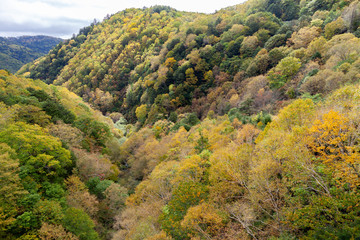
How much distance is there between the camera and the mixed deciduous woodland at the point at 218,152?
12.0 m

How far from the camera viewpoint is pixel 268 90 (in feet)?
126

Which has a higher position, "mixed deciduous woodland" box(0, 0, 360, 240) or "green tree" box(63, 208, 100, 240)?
"mixed deciduous woodland" box(0, 0, 360, 240)

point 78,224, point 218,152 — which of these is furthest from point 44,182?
point 218,152

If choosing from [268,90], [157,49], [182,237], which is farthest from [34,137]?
[157,49]

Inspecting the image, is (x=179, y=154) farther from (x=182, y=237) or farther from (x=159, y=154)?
(x=182, y=237)

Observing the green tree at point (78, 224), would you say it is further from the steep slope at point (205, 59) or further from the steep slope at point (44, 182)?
the steep slope at point (205, 59)

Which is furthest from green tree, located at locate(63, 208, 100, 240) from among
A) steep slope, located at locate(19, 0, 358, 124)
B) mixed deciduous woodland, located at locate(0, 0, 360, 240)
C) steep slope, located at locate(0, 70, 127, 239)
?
steep slope, located at locate(19, 0, 358, 124)

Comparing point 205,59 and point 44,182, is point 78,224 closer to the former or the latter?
point 44,182

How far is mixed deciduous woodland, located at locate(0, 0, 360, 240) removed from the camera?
39.3ft

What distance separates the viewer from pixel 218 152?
20.8m

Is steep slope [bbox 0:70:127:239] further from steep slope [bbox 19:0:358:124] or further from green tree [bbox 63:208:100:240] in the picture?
steep slope [bbox 19:0:358:124]

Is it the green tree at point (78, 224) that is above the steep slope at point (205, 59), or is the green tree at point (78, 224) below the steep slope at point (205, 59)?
below

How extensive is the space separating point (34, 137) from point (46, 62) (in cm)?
15785

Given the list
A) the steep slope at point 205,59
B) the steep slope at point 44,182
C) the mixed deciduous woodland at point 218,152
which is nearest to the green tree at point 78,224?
the steep slope at point 44,182
